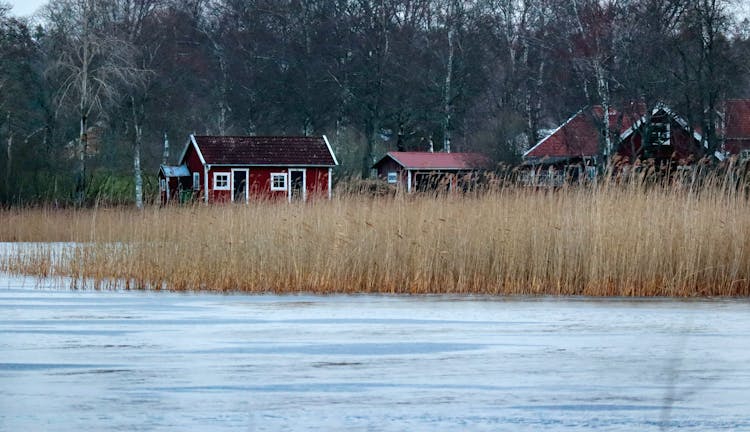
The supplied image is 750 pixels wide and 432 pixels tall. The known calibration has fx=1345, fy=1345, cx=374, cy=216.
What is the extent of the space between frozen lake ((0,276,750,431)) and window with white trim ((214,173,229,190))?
3401 centimetres

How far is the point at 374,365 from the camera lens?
1036cm

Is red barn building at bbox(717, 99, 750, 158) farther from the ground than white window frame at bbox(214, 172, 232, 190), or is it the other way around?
red barn building at bbox(717, 99, 750, 158)

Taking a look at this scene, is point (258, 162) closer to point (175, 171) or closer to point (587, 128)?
point (175, 171)

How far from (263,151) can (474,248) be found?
109ft

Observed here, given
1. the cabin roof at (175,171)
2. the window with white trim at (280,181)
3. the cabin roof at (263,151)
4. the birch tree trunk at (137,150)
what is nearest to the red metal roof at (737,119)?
the cabin roof at (263,151)

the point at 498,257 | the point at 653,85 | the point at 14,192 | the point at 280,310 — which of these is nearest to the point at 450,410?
the point at 280,310

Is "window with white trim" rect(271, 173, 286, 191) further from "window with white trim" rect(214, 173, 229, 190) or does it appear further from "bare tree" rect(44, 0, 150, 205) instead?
"bare tree" rect(44, 0, 150, 205)

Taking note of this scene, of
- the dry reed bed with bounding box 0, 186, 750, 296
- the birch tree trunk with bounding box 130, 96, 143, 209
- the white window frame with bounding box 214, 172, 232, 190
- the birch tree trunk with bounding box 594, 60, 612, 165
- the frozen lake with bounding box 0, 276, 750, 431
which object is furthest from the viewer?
the white window frame with bounding box 214, 172, 232, 190

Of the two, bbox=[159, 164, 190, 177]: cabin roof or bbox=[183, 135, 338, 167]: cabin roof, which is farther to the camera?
bbox=[159, 164, 190, 177]: cabin roof

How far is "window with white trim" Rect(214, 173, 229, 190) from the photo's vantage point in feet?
162

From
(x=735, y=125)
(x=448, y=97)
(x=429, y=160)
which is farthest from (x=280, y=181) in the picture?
(x=735, y=125)

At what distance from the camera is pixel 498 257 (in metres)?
16.4

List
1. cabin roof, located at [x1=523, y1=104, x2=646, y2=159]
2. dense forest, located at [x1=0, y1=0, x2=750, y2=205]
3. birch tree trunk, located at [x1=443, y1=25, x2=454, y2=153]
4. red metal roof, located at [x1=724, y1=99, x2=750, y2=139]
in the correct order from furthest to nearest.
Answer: birch tree trunk, located at [x1=443, y1=25, x2=454, y2=153] < dense forest, located at [x1=0, y1=0, x2=750, y2=205] < cabin roof, located at [x1=523, y1=104, x2=646, y2=159] < red metal roof, located at [x1=724, y1=99, x2=750, y2=139]

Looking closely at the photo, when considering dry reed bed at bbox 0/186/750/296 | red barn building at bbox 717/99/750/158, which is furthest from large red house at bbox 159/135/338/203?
dry reed bed at bbox 0/186/750/296
